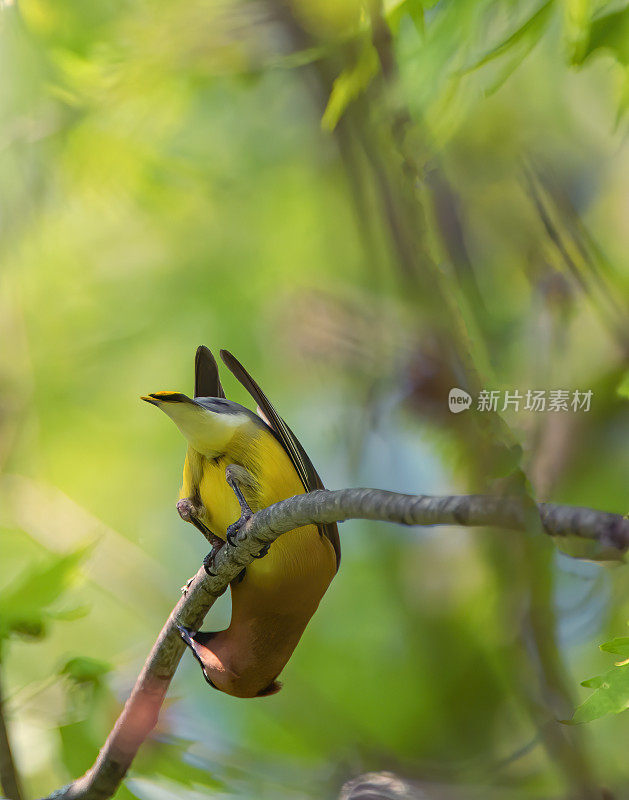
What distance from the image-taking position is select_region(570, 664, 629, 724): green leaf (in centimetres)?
26

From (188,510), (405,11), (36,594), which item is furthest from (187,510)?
(405,11)

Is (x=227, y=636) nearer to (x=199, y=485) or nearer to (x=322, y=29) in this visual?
(x=199, y=485)

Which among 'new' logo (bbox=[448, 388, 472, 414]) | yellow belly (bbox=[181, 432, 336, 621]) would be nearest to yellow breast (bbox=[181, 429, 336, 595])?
yellow belly (bbox=[181, 432, 336, 621])

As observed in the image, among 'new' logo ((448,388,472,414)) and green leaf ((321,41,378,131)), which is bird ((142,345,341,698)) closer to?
'new' logo ((448,388,472,414))

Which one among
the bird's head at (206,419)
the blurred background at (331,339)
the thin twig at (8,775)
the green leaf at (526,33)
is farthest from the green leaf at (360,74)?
the thin twig at (8,775)

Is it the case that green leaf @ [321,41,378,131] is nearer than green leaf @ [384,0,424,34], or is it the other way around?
green leaf @ [384,0,424,34]

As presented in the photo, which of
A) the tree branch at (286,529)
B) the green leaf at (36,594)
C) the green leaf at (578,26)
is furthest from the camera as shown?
the green leaf at (36,594)

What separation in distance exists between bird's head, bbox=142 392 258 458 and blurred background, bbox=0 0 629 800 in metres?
0.12

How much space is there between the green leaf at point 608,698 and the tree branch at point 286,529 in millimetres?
86

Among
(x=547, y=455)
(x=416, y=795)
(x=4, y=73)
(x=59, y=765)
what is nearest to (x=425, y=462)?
(x=547, y=455)

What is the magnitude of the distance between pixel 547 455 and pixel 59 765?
41 centimetres

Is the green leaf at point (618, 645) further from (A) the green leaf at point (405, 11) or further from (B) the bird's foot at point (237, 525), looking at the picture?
(A) the green leaf at point (405, 11)

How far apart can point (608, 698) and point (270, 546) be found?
0.16 meters

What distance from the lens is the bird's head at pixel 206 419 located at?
0.34 meters
